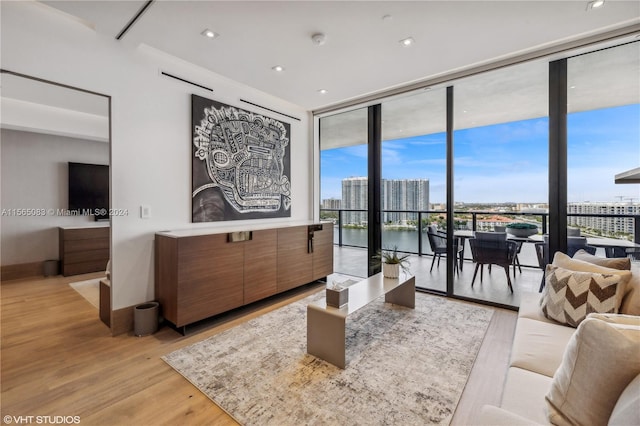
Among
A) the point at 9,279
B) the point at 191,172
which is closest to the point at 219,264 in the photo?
the point at 191,172

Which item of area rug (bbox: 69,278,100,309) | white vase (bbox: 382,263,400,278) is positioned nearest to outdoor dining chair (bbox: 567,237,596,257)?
white vase (bbox: 382,263,400,278)

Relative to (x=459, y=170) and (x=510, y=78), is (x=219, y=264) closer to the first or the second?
(x=459, y=170)

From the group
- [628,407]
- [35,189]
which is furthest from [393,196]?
[35,189]

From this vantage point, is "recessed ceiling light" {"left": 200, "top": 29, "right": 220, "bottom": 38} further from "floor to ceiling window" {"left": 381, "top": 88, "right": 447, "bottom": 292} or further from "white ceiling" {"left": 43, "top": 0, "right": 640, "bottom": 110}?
"floor to ceiling window" {"left": 381, "top": 88, "right": 447, "bottom": 292}

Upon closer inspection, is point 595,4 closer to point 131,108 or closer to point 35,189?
point 131,108

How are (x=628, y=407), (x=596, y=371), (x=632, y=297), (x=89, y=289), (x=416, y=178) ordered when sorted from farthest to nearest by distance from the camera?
(x=416, y=178)
(x=89, y=289)
(x=632, y=297)
(x=596, y=371)
(x=628, y=407)

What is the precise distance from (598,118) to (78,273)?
714 cm

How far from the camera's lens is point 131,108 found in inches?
106

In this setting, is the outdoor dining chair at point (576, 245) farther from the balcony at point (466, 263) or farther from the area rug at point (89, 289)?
the area rug at point (89, 289)

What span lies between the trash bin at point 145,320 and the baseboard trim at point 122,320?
80 millimetres

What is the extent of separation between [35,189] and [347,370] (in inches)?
200

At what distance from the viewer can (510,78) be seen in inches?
129

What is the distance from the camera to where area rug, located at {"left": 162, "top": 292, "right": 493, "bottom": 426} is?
1705 mm

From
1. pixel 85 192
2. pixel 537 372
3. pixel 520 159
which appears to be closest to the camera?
pixel 537 372
